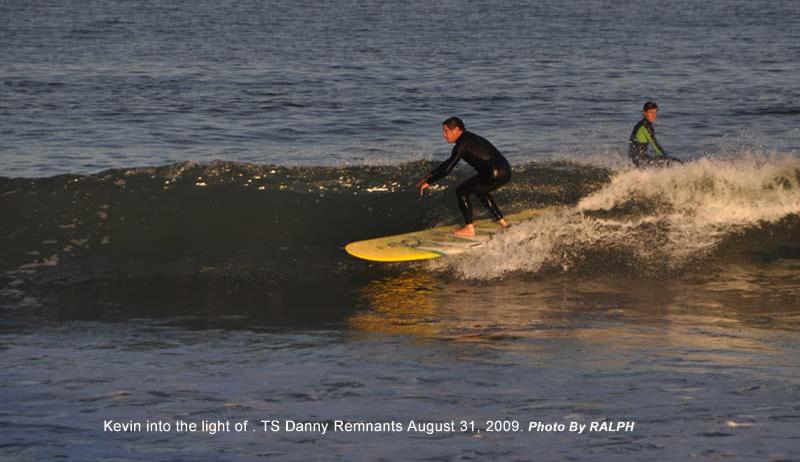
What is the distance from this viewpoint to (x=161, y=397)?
8031 mm

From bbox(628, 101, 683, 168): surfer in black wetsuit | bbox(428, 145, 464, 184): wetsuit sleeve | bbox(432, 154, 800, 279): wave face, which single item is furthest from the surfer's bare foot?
bbox(628, 101, 683, 168): surfer in black wetsuit

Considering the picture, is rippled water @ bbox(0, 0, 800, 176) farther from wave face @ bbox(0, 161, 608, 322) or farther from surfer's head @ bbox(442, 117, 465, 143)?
surfer's head @ bbox(442, 117, 465, 143)

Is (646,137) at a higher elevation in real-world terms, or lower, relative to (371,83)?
lower

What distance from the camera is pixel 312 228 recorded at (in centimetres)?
1538

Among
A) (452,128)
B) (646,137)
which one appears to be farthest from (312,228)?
(646,137)

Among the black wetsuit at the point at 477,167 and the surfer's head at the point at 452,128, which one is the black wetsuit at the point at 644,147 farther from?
the surfer's head at the point at 452,128

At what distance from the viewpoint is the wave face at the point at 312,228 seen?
41.8ft

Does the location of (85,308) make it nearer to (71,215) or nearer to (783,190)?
(71,215)

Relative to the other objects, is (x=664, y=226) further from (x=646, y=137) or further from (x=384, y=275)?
(x=384, y=275)

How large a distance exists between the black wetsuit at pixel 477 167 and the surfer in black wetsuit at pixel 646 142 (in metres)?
3.42

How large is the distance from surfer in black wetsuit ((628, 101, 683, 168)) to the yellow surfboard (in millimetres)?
3350

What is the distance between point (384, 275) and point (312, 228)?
8.43 ft

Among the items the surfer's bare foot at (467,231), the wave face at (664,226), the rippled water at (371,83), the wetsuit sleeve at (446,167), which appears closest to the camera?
the wetsuit sleeve at (446,167)

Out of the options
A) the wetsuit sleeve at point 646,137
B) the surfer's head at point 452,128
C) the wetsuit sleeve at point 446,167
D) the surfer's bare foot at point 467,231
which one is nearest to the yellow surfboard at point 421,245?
the surfer's bare foot at point 467,231
